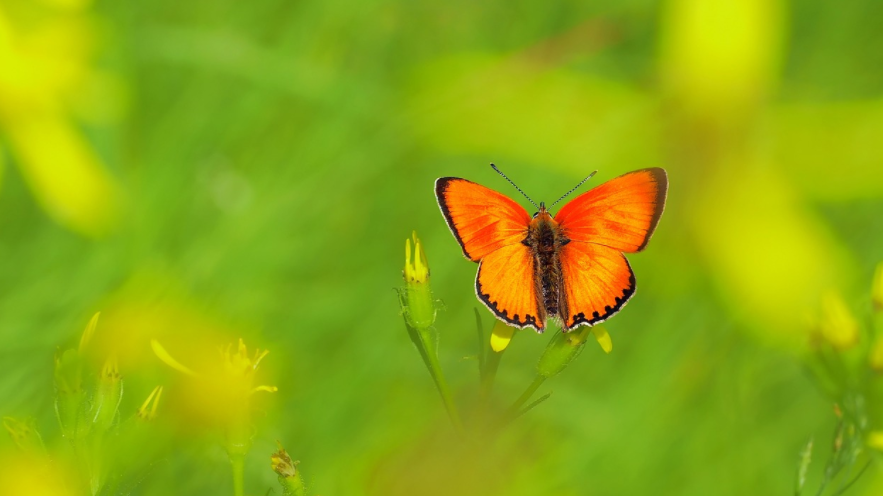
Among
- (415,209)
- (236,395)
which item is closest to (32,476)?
(236,395)

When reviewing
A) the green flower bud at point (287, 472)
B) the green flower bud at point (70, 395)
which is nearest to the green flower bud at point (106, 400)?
the green flower bud at point (70, 395)

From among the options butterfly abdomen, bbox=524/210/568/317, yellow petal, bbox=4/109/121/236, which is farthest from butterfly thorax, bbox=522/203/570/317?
yellow petal, bbox=4/109/121/236

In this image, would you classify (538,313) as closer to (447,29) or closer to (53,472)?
(53,472)

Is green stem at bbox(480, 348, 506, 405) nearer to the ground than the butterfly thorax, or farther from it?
nearer to the ground

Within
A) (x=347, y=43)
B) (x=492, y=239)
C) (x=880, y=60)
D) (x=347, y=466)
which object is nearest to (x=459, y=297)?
(x=347, y=466)

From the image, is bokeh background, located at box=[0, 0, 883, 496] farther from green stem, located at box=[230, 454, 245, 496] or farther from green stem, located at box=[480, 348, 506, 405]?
green stem, located at box=[480, 348, 506, 405]
